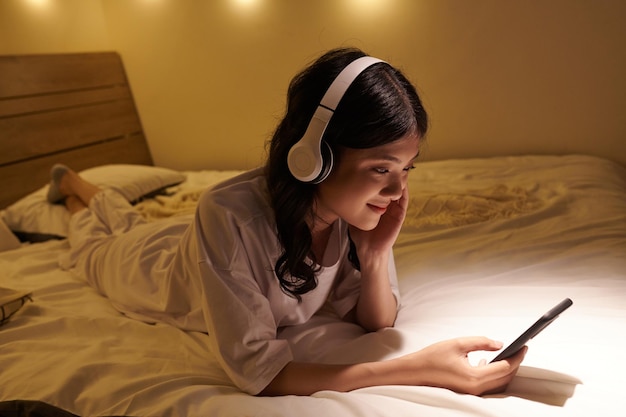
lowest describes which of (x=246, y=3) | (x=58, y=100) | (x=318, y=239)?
(x=318, y=239)

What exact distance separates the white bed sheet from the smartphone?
0.07 meters

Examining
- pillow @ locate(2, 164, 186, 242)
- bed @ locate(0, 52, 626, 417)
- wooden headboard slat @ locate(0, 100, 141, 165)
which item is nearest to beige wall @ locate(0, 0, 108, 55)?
bed @ locate(0, 52, 626, 417)

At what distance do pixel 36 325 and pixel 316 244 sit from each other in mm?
807

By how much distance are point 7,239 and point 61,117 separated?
1.01 meters

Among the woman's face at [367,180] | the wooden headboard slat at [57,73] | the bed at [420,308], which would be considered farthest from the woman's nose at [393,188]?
the wooden headboard slat at [57,73]

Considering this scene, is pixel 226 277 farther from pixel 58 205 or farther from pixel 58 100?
pixel 58 100

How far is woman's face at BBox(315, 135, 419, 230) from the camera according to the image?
0.81 meters

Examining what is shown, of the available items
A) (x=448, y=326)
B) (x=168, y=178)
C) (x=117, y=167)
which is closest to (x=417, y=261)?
(x=448, y=326)

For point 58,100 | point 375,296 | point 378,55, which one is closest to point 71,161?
point 58,100

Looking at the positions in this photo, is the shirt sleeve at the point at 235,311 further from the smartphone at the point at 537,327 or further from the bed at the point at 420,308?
the smartphone at the point at 537,327

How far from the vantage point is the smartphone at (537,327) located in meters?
0.72

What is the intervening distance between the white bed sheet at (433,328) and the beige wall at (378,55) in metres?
0.69

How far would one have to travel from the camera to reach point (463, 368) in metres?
0.79

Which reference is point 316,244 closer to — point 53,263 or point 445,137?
point 53,263
